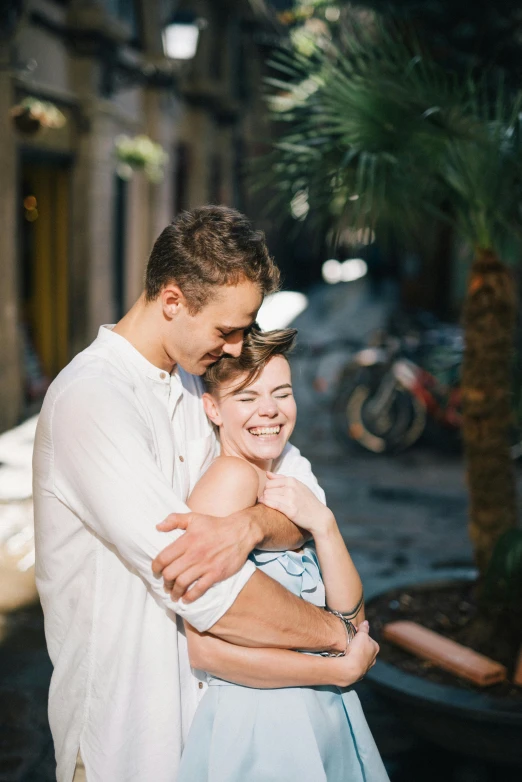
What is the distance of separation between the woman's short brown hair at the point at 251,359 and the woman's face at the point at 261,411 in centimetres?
1

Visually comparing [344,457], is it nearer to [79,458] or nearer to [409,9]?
[409,9]

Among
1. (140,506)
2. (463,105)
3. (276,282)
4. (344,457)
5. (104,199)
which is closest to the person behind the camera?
(140,506)

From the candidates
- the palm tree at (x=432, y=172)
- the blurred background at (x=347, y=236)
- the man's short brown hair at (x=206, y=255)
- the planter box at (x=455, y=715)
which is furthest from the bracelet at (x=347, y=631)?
the palm tree at (x=432, y=172)

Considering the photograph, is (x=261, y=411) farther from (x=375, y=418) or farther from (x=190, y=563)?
(x=375, y=418)

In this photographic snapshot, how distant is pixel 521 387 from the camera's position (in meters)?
5.29

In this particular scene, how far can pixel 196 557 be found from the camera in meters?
1.85

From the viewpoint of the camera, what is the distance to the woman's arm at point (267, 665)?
1.98m

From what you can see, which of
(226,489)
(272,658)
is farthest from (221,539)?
(272,658)

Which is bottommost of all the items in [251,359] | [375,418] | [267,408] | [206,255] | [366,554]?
[366,554]

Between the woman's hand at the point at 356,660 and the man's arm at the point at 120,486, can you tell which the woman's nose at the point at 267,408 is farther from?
the woman's hand at the point at 356,660

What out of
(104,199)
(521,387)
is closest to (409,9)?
→ (521,387)

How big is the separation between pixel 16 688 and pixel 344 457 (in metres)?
5.37

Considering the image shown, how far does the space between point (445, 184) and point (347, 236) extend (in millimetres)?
554

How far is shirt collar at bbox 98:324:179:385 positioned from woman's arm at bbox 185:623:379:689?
586 millimetres
